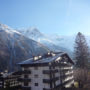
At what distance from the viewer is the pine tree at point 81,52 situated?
41.1m

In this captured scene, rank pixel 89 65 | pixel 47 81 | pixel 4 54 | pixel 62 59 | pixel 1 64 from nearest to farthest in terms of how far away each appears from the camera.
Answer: pixel 47 81 → pixel 62 59 → pixel 89 65 → pixel 1 64 → pixel 4 54

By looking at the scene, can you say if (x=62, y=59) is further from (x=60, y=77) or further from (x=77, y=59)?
(x=77, y=59)

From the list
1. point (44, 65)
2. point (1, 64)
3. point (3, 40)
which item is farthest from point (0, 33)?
point (44, 65)

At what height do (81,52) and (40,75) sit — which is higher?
(81,52)

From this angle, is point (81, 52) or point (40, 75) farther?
point (81, 52)

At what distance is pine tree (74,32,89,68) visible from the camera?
41.1 metres

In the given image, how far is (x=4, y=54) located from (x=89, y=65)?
3009 inches

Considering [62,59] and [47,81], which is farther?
[62,59]

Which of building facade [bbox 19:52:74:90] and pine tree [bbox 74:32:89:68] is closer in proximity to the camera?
building facade [bbox 19:52:74:90]

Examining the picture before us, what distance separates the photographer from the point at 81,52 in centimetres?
4231

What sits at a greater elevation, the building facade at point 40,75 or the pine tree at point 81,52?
the pine tree at point 81,52

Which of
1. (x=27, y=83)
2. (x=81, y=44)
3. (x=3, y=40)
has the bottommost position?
(x=27, y=83)

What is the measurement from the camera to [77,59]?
4234 cm

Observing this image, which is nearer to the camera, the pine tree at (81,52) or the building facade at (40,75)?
the building facade at (40,75)
